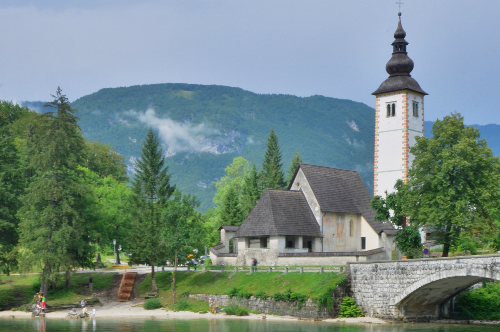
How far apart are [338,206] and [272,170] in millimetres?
31659

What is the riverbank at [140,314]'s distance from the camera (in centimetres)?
4119

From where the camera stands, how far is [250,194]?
8188 cm

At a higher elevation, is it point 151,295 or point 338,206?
point 338,206

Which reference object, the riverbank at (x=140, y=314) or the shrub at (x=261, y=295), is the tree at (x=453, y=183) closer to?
the riverbank at (x=140, y=314)

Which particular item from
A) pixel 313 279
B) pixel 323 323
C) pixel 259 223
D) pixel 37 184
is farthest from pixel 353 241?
pixel 37 184

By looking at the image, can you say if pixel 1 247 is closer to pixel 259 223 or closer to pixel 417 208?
pixel 259 223

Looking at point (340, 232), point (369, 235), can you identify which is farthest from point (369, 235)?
point (340, 232)

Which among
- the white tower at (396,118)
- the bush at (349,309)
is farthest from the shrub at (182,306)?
the white tower at (396,118)

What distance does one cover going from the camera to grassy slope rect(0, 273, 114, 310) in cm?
5128

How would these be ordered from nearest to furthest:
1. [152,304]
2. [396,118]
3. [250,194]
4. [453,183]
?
[453,183], [152,304], [396,118], [250,194]

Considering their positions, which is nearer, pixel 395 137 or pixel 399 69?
pixel 395 137

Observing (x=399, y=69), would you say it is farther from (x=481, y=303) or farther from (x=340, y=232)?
(x=481, y=303)

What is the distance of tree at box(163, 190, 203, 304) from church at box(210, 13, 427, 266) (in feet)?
13.5

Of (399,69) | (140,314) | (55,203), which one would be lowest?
(140,314)
